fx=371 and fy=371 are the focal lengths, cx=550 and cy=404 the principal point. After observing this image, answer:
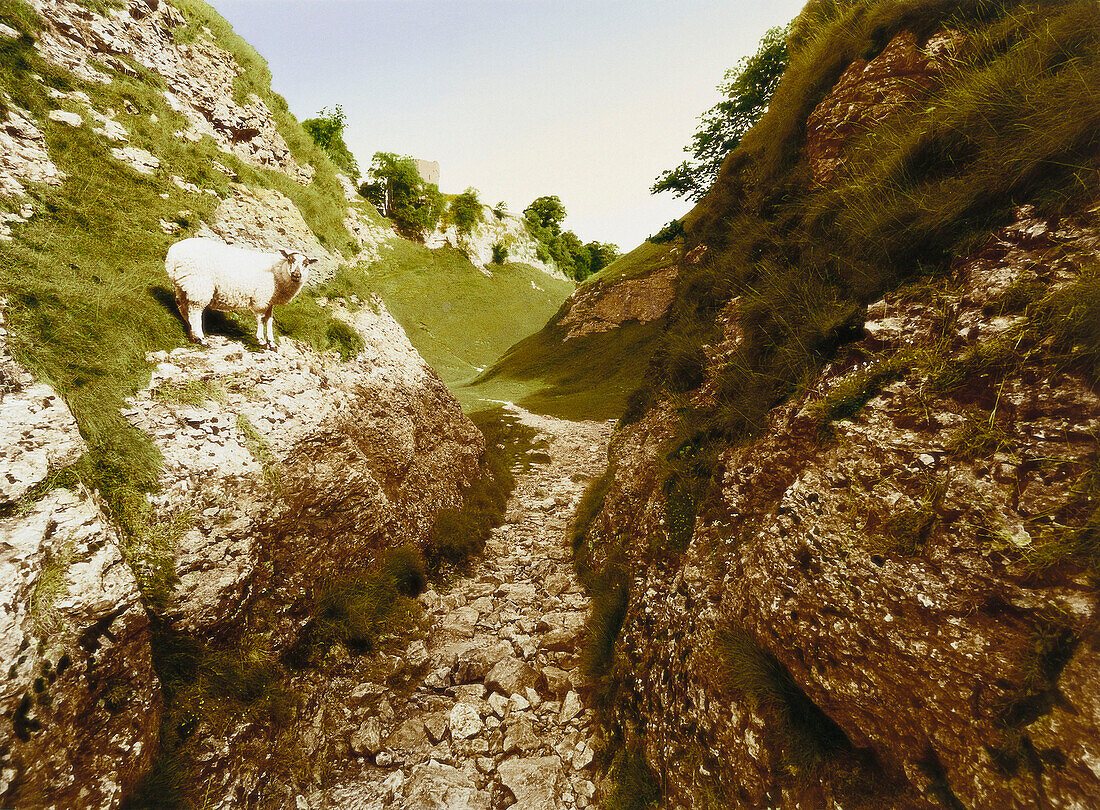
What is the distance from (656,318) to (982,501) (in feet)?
118

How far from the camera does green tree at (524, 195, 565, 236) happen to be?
90.5m

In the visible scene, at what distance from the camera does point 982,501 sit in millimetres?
2891

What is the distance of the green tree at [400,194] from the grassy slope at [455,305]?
184 inches

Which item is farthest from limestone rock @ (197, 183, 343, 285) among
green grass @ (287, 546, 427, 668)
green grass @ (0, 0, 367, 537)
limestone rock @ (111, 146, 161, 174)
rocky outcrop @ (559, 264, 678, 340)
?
rocky outcrop @ (559, 264, 678, 340)

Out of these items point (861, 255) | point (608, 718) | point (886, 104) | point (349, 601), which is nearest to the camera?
point (861, 255)

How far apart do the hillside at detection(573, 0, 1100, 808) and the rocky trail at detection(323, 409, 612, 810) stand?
728 mm

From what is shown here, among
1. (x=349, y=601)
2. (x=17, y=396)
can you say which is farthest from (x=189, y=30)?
(x=349, y=601)

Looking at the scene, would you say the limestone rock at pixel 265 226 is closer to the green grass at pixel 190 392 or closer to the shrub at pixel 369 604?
the green grass at pixel 190 392

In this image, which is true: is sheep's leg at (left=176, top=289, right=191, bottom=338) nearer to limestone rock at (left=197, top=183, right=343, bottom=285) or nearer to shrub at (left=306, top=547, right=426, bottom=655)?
limestone rock at (left=197, top=183, right=343, bottom=285)

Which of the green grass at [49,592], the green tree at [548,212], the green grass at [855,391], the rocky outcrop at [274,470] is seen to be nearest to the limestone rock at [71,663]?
the green grass at [49,592]

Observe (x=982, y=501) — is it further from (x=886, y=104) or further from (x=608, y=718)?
(x=886, y=104)

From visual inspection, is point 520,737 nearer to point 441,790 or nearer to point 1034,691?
point 441,790

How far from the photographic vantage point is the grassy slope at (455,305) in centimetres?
4481

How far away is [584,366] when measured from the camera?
3588 centimetres
